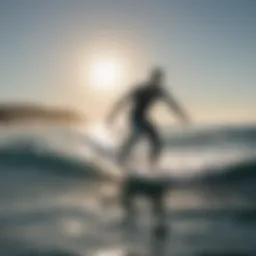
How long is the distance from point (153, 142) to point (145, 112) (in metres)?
0.37

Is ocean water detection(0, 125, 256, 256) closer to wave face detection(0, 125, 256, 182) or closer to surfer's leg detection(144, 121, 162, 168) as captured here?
wave face detection(0, 125, 256, 182)

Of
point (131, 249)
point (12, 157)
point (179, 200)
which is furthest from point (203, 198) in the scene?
point (12, 157)

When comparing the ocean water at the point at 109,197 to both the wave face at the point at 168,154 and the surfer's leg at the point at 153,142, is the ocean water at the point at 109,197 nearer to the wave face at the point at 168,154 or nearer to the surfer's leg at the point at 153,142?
the wave face at the point at 168,154

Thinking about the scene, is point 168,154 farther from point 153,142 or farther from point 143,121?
point 143,121

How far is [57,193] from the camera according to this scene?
6594mm

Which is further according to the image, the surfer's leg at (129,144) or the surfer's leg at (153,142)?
the surfer's leg at (129,144)

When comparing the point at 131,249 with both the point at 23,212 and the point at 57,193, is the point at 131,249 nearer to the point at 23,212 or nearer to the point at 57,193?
the point at 23,212

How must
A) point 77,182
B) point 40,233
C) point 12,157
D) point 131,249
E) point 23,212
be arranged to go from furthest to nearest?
point 12,157 < point 77,182 < point 23,212 < point 40,233 < point 131,249

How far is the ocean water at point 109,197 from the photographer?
512 centimetres

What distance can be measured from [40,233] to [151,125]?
185 cm

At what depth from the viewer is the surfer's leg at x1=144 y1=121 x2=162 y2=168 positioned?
6387 mm

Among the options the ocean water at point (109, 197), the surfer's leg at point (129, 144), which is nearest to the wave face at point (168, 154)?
the ocean water at point (109, 197)

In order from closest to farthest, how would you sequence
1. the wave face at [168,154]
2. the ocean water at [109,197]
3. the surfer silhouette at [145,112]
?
the ocean water at [109,197] → the surfer silhouette at [145,112] → the wave face at [168,154]

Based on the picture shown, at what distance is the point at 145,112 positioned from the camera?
21.7ft
